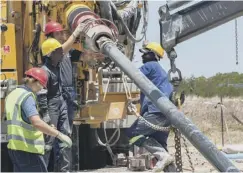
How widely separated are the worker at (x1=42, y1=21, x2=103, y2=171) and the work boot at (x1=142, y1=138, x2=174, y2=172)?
4.63 ft

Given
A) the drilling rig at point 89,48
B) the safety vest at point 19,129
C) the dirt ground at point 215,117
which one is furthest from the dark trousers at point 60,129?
the dirt ground at point 215,117

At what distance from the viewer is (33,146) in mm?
6410

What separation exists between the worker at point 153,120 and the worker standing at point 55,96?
39.1 inches

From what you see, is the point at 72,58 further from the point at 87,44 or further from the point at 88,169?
the point at 88,169

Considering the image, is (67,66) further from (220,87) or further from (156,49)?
(220,87)

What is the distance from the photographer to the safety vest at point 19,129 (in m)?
6.36

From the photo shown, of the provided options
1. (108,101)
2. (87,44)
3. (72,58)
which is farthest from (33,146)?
(108,101)

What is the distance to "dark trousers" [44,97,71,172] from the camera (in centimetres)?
780

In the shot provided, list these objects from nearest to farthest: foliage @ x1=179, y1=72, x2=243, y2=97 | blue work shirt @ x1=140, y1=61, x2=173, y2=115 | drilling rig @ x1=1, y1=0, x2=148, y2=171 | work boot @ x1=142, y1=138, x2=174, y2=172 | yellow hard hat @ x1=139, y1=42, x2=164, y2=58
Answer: work boot @ x1=142, y1=138, x2=174, y2=172 → blue work shirt @ x1=140, y1=61, x2=173, y2=115 → yellow hard hat @ x1=139, y1=42, x2=164, y2=58 → drilling rig @ x1=1, y1=0, x2=148, y2=171 → foliage @ x1=179, y1=72, x2=243, y2=97

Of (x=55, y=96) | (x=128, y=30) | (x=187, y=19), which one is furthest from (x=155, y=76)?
(x=187, y=19)

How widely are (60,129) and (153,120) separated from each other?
4.59ft

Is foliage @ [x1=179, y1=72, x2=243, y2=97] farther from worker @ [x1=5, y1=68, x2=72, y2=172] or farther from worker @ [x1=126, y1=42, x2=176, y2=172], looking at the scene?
worker @ [x1=5, y1=68, x2=72, y2=172]

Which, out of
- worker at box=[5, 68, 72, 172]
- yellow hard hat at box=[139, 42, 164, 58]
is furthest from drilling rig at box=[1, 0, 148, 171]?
worker at box=[5, 68, 72, 172]

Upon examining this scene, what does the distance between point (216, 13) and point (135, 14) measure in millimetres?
4608
